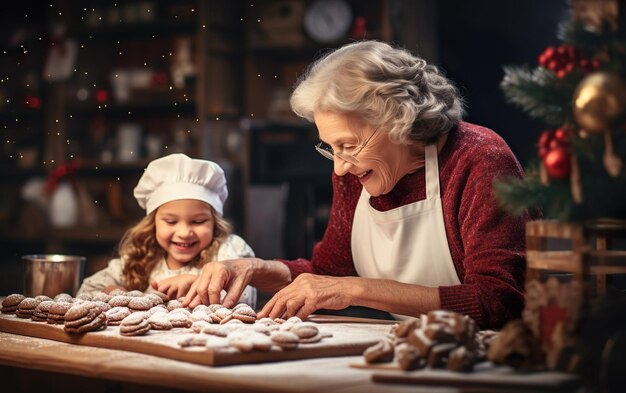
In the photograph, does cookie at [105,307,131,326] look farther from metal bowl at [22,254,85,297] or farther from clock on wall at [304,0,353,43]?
clock on wall at [304,0,353,43]

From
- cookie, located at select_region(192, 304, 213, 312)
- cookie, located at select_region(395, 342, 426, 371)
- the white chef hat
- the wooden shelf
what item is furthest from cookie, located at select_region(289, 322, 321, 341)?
the wooden shelf

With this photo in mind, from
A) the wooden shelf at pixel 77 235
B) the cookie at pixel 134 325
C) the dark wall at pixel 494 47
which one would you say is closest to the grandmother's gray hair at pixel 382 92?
the cookie at pixel 134 325

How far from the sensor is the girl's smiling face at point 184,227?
9.33ft

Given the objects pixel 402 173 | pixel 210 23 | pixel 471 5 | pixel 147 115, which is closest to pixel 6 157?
pixel 147 115

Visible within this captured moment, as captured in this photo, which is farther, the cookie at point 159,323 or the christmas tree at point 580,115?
the cookie at point 159,323

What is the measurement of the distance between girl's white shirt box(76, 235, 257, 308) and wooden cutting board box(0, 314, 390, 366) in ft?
2.33

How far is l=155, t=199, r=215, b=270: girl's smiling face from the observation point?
112 inches

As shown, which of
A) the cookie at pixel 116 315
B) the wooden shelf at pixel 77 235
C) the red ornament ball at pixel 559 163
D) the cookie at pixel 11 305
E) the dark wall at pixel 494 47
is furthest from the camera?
the wooden shelf at pixel 77 235

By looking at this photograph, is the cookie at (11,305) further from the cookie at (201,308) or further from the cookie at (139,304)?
the cookie at (201,308)

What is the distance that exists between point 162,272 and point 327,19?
123 inches

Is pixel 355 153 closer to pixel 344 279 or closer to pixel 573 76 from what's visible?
pixel 344 279

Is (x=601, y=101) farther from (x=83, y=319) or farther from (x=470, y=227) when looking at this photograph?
(x=83, y=319)

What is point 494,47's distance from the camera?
559cm

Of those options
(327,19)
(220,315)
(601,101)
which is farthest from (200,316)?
(327,19)
